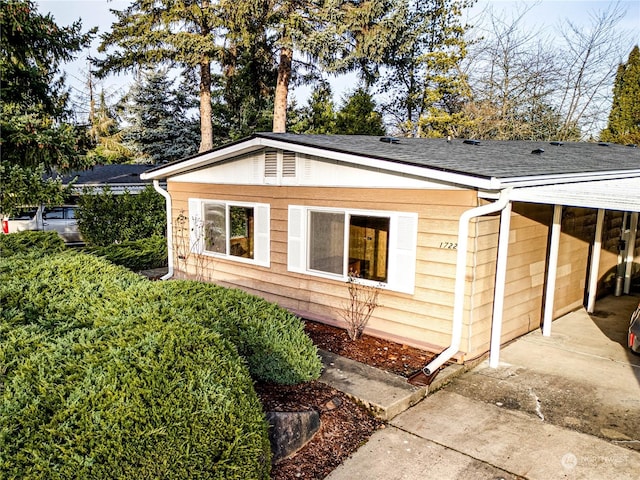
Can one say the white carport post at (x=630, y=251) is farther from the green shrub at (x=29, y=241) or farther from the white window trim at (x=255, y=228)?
the green shrub at (x=29, y=241)

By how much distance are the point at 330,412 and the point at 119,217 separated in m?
10.00

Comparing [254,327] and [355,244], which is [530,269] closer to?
[355,244]

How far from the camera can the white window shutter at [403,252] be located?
568 cm

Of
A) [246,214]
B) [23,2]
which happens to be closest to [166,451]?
[246,214]

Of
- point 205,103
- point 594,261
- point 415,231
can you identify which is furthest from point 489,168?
point 205,103

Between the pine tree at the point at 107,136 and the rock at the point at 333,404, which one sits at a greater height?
the pine tree at the point at 107,136

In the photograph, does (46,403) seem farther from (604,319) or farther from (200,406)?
(604,319)

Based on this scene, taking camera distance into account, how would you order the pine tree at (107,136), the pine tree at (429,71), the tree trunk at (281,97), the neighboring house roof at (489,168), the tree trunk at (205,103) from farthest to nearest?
1. the pine tree at (107,136)
2. the pine tree at (429,71)
3. the tree trunk at (205,103)
4. the tree trunk at (281,97)
5. the neighboring house roof at (489,168)

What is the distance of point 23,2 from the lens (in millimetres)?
7203

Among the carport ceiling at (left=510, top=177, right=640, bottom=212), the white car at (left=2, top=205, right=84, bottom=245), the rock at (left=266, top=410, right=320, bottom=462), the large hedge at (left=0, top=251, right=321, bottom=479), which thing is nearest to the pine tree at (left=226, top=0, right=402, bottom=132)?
the white car at (left=2, top=205, right=84, bottom=245)

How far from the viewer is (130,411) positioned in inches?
99.2

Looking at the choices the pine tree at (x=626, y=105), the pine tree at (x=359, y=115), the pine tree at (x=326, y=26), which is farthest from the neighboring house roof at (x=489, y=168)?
the pine tree at (x=626, y=105)

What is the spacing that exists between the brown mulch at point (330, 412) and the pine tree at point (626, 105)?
66.9 ft

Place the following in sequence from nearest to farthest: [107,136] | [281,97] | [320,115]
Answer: [281,97]
[320,115]
[107,136]
